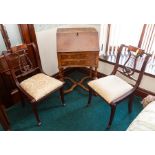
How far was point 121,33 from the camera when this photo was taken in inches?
85.0

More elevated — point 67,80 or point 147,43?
point 147,43

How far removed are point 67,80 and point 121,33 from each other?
1.17m

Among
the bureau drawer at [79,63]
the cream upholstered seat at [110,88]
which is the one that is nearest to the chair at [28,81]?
the bureau drawer at [79,63]

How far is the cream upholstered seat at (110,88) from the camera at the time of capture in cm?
164

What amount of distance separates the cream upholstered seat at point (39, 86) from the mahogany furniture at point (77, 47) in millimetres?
268

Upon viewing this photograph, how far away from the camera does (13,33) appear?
1.80m

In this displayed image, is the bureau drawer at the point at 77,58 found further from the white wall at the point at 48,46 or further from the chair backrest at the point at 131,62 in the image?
the white wall at the point at 48,46

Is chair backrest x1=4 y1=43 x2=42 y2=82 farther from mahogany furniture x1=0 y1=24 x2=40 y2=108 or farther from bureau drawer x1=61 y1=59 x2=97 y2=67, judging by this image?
bureau drawer x1=61 y1=59 x2=97 y2=67

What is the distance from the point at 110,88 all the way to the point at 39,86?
82 centimetres

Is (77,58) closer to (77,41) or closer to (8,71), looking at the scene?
(77,41)
